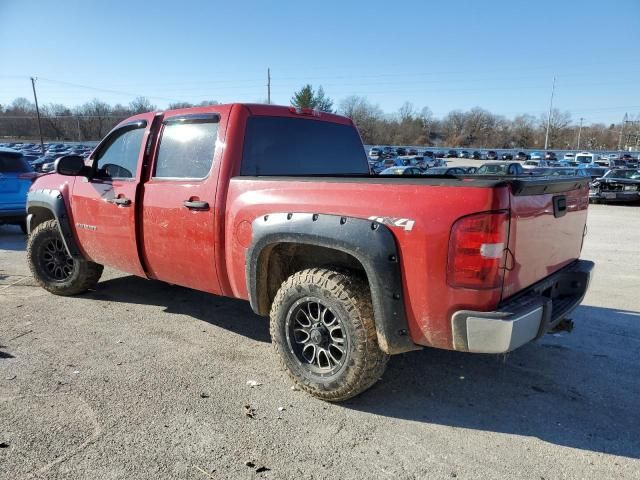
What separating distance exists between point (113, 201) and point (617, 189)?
19.1m

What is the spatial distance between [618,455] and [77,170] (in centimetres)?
488

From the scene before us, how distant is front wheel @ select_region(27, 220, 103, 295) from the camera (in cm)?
520

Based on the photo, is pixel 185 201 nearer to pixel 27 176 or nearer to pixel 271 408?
pixel 271 408

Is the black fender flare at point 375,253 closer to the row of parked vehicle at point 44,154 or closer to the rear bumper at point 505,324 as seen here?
the rear bumper at point 505,324

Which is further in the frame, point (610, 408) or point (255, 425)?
point (610, 408)

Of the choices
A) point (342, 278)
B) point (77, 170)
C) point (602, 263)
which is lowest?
point (602, 263)

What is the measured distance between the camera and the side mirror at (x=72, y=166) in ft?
14.6

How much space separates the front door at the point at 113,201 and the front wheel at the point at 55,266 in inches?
16.9

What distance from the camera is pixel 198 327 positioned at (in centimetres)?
445

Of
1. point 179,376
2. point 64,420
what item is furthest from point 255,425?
point 64,420

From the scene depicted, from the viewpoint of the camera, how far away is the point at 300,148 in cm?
412

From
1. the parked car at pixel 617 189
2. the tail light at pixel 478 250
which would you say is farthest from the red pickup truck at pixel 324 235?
the parked car at pixel 617 189

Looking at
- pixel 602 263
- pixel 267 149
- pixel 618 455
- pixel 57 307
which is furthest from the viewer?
pixel 602 263

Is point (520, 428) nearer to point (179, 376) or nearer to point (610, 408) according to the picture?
point (610, 408)
